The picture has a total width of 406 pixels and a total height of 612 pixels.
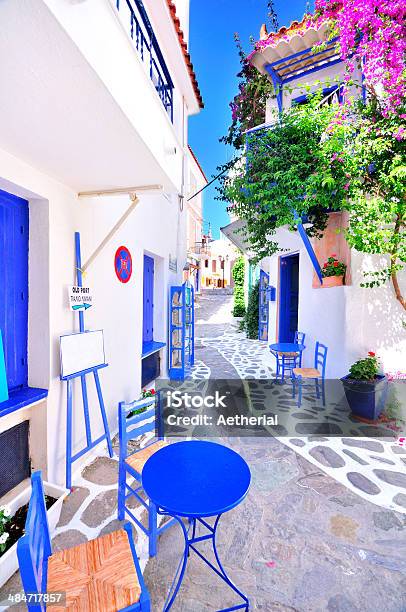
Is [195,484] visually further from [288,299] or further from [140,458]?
[288,299]

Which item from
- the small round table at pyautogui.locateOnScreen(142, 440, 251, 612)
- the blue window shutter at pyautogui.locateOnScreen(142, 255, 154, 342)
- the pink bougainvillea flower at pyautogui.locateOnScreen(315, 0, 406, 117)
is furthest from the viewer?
the blue window shutter at pyautogui.locateOnScreen(142, 255, 154, 342)

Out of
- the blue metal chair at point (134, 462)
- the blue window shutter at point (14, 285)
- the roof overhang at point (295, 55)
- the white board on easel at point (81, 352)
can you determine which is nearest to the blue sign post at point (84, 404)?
the white board on easel at point (81, 352)

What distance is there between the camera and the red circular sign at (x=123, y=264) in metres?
4.58

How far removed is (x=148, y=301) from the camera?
22.3ft

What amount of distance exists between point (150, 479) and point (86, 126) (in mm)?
2555

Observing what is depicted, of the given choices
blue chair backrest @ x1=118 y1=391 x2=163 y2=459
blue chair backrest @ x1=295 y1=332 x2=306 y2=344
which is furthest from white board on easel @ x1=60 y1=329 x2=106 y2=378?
blue chair backrest @ x1=295 y1=332 x2=306 y2=344

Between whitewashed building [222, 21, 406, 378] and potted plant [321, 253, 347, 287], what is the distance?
12 cm

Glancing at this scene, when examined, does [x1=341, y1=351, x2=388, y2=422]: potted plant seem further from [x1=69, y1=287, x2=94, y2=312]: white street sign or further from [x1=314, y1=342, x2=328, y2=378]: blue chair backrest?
[x1=69, y1=287, x2=94, y2=312]: white street sign

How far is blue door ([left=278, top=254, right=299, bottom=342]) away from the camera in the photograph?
31.2ft

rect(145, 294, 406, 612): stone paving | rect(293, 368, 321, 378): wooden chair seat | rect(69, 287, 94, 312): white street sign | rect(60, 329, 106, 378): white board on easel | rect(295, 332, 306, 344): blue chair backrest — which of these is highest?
rect(69, 287, 94, 312): white street sign

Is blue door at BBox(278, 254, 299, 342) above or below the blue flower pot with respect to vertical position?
above

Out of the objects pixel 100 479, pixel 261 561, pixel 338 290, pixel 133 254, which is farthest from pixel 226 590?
pixel 338 290

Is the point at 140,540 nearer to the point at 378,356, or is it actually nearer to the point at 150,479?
the point at 150,479

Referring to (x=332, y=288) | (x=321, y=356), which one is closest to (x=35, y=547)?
(x=321, y=356)
